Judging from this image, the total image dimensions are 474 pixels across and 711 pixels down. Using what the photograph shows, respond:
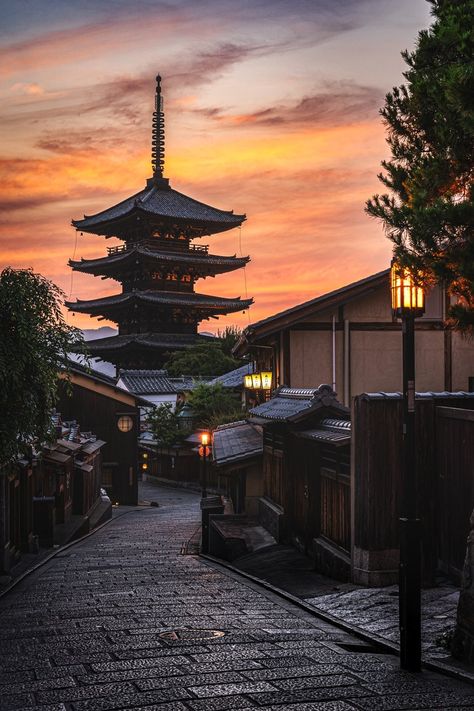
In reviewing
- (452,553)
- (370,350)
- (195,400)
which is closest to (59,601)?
(452,553)

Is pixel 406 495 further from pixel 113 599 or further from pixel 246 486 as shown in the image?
pixel 246 486

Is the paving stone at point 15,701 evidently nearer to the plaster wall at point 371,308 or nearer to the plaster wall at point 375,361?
the plaster wall at point 375,361

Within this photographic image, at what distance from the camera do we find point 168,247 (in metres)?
64.6

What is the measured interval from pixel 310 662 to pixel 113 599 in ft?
18.7

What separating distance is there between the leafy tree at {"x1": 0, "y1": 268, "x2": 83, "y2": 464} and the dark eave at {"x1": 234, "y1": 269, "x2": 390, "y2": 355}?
9.94m

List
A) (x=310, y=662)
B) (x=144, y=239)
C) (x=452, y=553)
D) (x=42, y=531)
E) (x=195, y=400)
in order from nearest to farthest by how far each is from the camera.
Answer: (x=310, y=662) → (x=452, y=553) → (x=42, y=531) → (x=195, y=400) → (x=144, y=239)

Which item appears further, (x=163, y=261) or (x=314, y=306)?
(x=163, y=261)

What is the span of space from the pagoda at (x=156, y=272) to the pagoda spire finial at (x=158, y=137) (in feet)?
17.0

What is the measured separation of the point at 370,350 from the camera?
23.3 meters

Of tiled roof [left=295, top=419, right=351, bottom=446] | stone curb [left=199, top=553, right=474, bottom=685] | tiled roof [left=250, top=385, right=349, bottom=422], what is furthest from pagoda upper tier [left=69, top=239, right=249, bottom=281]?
stone curb [left=199, top=553, right=474, bottom=685]

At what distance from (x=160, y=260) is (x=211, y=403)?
691 inches

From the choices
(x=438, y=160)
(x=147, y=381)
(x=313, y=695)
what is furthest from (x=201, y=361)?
(x=313, y=695)

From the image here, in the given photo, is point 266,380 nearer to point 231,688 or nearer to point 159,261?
point 231,688

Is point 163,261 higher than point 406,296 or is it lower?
higher
